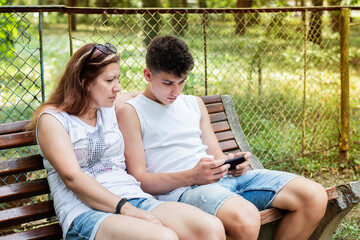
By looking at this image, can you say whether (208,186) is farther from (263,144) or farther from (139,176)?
(263,144)

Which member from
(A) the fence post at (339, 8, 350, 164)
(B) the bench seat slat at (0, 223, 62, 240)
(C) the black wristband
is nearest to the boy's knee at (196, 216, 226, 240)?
(C) the black wristband

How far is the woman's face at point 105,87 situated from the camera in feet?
7.61

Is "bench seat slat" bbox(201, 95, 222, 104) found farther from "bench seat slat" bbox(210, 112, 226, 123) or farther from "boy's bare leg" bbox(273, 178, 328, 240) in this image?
"boy's bare leg" bbox(273, 178, 328, 240)

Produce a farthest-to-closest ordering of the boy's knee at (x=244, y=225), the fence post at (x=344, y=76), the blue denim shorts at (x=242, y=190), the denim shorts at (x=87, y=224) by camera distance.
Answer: the fence post at (x=344, y=76)
the blue denim shorts at (x=242, y=190)
the boy's knee at (x=244, y=225)
the denim shorts at (x=87, y=224)

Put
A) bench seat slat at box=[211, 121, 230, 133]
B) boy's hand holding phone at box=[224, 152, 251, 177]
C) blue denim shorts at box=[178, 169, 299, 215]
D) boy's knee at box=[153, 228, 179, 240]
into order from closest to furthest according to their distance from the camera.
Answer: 1. boy's knee at box=[153, 228, 179, 240]
2. blue denim shorts at box=[178, 169, 299, 215]
3. boy's hand holding phone at box=[224, 152, 251, 177]
4. bench seat slat at box=[211, 121, 230, 133]

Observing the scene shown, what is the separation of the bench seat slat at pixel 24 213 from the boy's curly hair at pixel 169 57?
101 cm

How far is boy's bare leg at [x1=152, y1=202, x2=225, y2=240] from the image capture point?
1.98 meters

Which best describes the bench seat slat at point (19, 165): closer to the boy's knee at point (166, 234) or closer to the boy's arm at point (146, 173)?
the boy's arm at point (146, 173)

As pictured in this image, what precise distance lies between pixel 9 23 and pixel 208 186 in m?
2.57

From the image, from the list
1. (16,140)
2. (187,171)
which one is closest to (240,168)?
(187,171)

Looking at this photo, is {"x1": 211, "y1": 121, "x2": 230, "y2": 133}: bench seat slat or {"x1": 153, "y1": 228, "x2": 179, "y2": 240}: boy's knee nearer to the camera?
{"x1": 153, "y1": 228, "x2": 179, "y2": 240}: boy's knee

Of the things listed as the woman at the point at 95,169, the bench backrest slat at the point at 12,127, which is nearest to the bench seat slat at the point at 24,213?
the woman at the point at 95,169

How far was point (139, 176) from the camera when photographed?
8.00 ft

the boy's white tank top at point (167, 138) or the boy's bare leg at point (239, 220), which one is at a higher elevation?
the boy's white tank top at point (167, 138)
